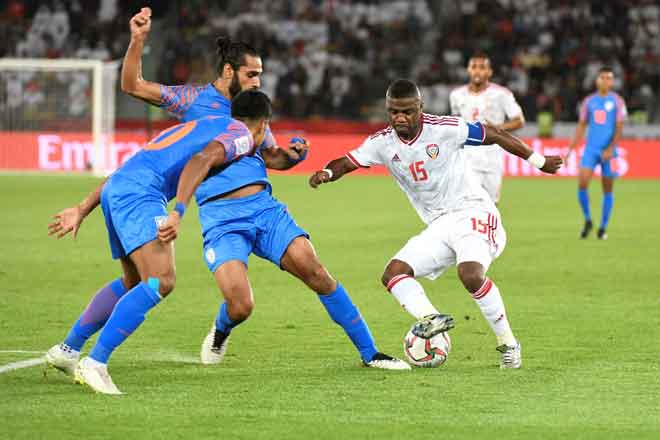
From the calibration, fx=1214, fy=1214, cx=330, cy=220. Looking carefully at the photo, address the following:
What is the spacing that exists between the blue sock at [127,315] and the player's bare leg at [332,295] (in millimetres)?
1060

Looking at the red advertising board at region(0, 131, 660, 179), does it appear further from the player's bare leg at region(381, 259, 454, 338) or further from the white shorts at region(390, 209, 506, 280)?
the player's bare leg at region(381, 259, 454, 338)

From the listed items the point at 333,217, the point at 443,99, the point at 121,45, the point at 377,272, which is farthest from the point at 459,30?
the point at 377,272

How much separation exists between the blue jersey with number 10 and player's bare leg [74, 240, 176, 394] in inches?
38.4

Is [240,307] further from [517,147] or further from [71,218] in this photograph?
[517,147]

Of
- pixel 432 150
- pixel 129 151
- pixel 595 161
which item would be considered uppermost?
pixel 432 150

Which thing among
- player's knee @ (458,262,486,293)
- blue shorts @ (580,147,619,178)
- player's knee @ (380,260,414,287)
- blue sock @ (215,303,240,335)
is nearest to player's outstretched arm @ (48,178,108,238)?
blue sock @ (215,303,240,335)

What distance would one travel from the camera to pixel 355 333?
7.36 metres

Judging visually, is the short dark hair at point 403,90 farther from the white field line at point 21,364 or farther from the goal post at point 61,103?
the goal post at point 61,103

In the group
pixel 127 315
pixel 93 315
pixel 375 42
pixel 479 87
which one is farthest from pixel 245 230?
pixel 375 42

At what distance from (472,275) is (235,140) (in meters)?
1.68

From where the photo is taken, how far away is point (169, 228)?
6.14 meters

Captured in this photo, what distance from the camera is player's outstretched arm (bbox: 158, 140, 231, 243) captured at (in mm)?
6152

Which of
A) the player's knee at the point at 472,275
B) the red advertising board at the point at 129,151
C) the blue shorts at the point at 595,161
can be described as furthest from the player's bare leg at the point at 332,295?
the red advertising board at the point at 129,151

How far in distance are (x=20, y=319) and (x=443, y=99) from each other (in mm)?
22051
